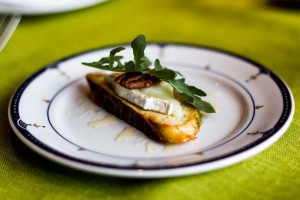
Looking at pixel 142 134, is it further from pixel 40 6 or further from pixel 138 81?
pixel 40 6

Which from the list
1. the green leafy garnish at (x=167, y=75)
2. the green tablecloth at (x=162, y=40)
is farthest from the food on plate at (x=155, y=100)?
the green tablecloth at (x=162, y=40)

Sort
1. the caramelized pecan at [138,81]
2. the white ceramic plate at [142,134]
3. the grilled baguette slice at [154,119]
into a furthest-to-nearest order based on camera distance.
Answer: the caramelized pecan at [138,81] → the grilled baguette slice at [154,119] → the white ceramic plate at [142,134]

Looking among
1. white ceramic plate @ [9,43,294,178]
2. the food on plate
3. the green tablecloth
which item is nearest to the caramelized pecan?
the food on plate

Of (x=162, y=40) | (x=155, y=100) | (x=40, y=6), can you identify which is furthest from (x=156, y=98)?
(x=40, y=6)

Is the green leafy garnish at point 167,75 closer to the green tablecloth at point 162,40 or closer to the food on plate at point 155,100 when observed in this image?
the food on plate at point 155,100

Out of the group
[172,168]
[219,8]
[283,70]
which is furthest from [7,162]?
[219,8]

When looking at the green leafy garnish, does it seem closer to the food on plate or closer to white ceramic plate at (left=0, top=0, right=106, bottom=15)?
the food on plate
